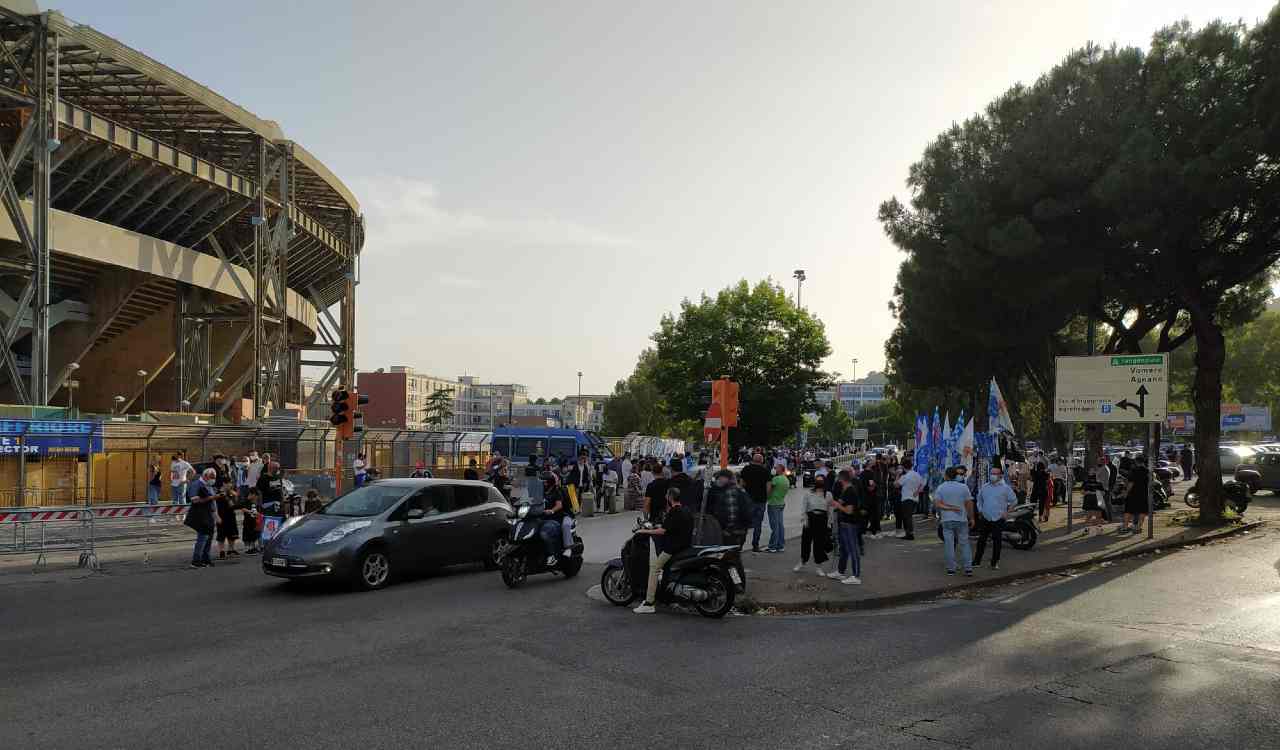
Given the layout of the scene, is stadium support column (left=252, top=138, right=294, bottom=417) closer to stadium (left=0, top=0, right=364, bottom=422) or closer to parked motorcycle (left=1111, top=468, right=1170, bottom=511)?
stadium (left=0, top=0, right=364, bottom=422)

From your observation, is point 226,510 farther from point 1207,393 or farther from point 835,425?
point 835,425

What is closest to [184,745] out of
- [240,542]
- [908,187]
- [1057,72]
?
[240,542]

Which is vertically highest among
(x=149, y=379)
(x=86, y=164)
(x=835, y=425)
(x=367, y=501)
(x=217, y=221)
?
(x=86, y=164)

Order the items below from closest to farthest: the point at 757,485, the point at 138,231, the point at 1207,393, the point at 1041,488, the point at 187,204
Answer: the point at 757,485, the point at 1207,393, the point at 1041,488, the point at 187,204, the point at 138,231

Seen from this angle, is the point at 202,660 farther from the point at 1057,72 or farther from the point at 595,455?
the point at 595,455

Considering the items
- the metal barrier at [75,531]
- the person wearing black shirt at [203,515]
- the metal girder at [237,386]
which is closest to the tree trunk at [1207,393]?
the person wearing black shirt at [203,515]

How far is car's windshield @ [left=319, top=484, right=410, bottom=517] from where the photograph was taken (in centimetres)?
1214

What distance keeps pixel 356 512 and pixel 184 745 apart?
6.91m

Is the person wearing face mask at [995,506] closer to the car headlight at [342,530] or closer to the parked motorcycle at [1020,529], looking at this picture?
the parked motorcycle at [1020,529]

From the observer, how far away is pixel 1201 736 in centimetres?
→ 572

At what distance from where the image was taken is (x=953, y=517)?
12711mm

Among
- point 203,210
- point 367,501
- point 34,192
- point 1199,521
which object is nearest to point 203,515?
point 367,501

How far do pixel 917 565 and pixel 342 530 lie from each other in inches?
341

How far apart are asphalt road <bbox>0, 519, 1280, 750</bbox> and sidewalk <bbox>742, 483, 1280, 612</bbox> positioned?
0.66 metres
